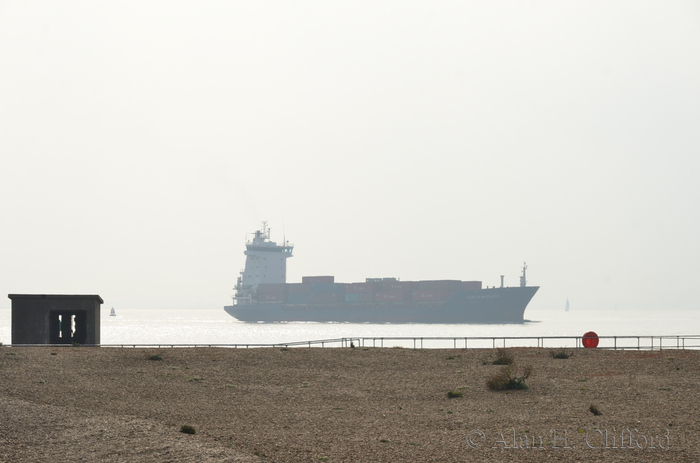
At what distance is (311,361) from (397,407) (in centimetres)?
938

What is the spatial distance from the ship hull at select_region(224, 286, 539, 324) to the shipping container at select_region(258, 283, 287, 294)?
807cm

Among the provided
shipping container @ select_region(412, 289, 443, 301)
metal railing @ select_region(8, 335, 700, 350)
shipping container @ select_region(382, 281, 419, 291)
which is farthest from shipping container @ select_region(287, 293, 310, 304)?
metal railing @ select_region(8, 335, 700, 350)

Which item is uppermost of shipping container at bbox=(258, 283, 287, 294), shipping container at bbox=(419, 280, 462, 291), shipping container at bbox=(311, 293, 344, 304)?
shipping container at bbox=(419, 280, 462, 291)

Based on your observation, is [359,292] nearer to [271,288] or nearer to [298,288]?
[298,288]

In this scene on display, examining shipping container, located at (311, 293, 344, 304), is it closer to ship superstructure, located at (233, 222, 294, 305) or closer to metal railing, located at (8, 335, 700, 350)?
ship superstructure, located at (233, 222, 294, 305)

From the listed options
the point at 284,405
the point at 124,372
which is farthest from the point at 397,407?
the point at 124,372

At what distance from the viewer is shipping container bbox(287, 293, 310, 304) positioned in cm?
15338

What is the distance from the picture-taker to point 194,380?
2136 cm

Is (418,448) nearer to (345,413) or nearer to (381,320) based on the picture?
(345,413)

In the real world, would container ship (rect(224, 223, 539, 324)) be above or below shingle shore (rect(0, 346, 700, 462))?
below

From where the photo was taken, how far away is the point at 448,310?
14400cm

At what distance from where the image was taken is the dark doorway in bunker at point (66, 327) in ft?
107

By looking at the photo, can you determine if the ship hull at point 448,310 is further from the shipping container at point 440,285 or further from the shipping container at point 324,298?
the shipping container at point 440,285

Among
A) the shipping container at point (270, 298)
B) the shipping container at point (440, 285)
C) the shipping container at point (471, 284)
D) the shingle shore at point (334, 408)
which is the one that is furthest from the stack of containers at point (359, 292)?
the shingle shore at point (334, 408)
